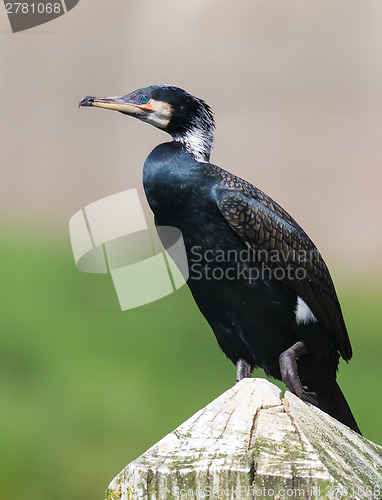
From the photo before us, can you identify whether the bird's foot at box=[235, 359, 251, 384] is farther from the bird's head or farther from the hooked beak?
the hooked beak

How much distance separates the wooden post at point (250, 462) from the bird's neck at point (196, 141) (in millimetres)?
1884

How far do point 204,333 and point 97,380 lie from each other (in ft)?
3.48

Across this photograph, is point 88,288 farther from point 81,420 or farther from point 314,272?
point 314,272

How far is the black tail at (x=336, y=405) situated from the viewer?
3.35 metres

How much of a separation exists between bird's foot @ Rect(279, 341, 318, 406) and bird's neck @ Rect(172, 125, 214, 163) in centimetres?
99

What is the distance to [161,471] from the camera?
151cm

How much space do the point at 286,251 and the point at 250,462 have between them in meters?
1.83

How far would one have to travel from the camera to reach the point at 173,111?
133 inches

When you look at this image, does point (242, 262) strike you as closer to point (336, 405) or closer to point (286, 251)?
point (286, 251)

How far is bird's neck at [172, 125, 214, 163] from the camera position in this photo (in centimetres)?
339
